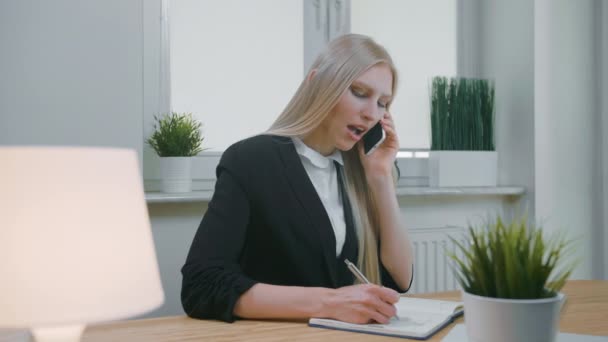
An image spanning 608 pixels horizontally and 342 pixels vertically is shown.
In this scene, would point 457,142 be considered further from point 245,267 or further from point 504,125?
point 245,267

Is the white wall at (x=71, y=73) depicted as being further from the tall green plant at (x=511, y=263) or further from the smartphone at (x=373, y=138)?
the tall green plant at (x=511, y=263)

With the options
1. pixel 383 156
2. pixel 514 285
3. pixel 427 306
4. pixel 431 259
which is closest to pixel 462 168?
pixel 431 259

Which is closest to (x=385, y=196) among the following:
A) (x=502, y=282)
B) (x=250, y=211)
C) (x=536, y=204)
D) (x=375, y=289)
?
(x=250, y=211)

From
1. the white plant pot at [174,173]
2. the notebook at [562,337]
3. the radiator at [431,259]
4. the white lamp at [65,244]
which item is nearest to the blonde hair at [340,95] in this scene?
the white plant pot at [174,173]

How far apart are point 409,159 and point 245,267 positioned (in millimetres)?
1241

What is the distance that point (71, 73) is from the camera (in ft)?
5.72

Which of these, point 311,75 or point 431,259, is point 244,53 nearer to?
point 311,75

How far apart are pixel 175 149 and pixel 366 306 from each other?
114cm

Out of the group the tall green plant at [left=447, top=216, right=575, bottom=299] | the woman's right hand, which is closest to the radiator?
the woman's right hand

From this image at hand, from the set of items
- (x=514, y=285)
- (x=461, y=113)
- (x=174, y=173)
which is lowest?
(x=514, y=285)

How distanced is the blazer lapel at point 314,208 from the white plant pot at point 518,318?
30.6 inches

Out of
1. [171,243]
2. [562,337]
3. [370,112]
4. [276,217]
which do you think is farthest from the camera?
[171,243]

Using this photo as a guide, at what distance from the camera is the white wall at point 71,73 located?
1667 mm

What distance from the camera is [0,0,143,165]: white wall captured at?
1.67 metres
